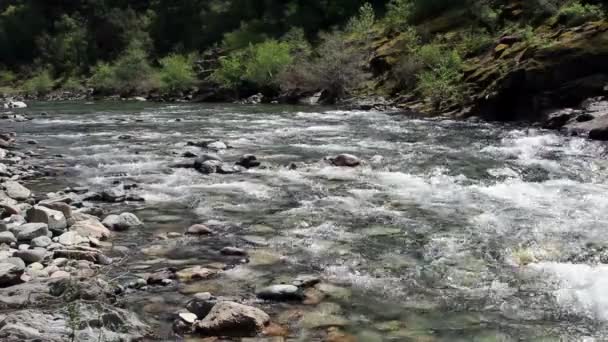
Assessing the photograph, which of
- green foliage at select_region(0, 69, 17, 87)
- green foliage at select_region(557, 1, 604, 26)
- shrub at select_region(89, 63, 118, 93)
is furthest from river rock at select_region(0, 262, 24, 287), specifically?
green foliage at select_region(0, 69, 17, 87)

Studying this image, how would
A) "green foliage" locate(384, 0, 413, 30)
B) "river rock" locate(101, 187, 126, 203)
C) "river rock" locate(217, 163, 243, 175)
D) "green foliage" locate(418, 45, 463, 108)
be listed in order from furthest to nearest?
"green foliage" locate(384, 0, 413, 30), "green foliage" locate(418, 45, 463, 108), "river rock" locate(217, 163, 243, 175), "river rock" locate(101, 187, 126, 203)

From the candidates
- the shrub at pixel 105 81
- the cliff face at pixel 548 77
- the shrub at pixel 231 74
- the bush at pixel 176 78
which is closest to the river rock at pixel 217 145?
the cliff face at pixel 548 77

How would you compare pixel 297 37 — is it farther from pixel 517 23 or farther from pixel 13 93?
pixel 13 93

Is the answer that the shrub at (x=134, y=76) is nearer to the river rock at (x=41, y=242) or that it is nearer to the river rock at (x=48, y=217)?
the river rock at (x=48, y=217)

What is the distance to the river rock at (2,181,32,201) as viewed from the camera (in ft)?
38.9

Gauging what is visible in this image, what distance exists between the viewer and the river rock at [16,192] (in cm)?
1186

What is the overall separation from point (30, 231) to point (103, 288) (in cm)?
269

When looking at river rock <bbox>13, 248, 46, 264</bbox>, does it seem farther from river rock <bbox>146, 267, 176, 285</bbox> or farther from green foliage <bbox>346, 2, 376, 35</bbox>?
green foliage <bbox>346, 2, 376, 35</bbox>

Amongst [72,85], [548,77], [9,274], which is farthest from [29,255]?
[72,85]

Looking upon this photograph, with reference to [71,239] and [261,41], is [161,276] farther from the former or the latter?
[261,41]

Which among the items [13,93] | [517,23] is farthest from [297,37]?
[13,93]

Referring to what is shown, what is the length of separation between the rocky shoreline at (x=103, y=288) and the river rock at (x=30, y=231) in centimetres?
1

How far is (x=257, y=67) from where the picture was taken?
4691cm

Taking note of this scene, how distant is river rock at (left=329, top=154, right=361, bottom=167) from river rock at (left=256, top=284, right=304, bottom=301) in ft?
28.2
